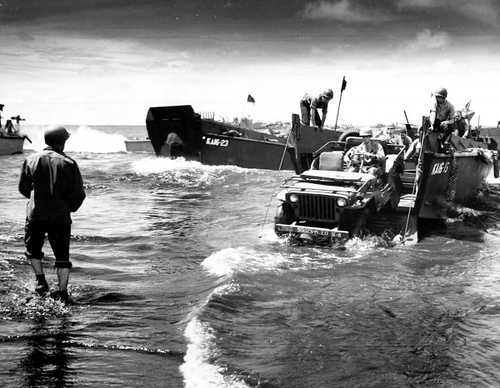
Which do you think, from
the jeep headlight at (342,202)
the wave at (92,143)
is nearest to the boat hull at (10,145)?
the wave at (92,143)

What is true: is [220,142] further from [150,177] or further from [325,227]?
[325,227]

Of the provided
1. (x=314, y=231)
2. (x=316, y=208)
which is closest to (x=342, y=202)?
(x=316, y=208)

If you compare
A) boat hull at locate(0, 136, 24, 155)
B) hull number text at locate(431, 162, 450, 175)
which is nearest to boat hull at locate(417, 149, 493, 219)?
hull number text at locate(431, 162, 450, 175)

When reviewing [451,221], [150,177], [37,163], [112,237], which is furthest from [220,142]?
[37,163]

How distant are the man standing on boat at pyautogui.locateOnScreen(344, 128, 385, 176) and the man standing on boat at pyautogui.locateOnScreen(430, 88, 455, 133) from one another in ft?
4.97

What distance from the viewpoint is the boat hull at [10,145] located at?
117ft

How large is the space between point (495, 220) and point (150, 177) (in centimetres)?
1363

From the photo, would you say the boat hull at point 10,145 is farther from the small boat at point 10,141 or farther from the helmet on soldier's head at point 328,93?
the helmet on soldier's head at point 328,93

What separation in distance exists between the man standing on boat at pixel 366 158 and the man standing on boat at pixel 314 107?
19.5 feet

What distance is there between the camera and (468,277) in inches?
318

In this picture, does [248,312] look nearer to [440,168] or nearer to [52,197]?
[52,197]

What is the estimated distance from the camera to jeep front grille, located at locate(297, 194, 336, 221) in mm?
9953

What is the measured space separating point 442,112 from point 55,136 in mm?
9135

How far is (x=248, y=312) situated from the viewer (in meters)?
6.03
